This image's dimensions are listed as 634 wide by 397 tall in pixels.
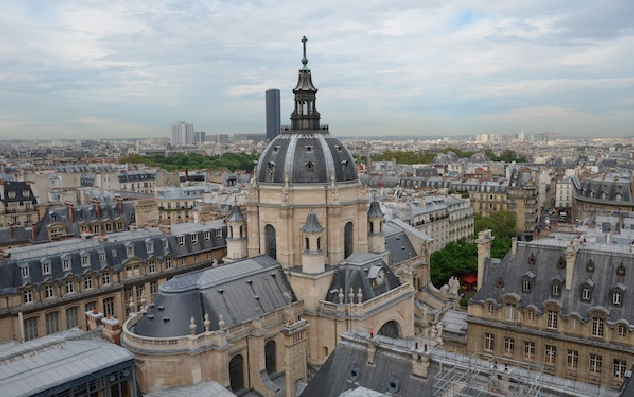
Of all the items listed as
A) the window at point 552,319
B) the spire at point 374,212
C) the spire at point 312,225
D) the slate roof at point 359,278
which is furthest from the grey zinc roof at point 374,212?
the window at point 552,319

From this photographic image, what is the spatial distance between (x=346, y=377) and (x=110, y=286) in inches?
1335

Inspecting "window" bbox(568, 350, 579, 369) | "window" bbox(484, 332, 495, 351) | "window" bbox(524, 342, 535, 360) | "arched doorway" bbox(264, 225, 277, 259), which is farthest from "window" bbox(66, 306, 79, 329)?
"window" bbox(568, 350, 579, 369)

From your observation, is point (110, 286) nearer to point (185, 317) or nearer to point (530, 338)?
point (185, 317)

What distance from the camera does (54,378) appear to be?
1080 inches

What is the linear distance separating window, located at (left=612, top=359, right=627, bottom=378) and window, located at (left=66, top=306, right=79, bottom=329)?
45.6 metres

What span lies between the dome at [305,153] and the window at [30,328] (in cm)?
2403

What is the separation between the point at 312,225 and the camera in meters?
45.1

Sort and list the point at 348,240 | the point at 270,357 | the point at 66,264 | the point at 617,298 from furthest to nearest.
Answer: the point at 66,264 < the point at 348,240 < the point at 270,357 < the point at 617,298

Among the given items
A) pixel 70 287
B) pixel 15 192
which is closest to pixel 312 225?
pixel 70 287

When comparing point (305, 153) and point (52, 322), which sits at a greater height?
point (305, 153)

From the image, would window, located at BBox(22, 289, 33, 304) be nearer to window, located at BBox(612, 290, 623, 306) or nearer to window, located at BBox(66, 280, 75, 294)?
window, located at BBox(66, 280, 75, 294)

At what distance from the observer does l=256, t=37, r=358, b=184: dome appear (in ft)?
153

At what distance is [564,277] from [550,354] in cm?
570

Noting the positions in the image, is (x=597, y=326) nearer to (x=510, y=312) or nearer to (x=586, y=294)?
(x=586, y=294)
